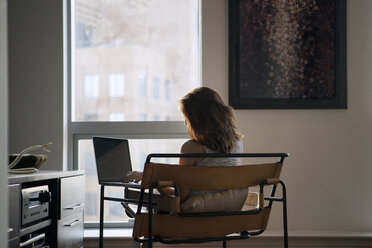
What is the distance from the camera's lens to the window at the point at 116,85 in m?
3.63

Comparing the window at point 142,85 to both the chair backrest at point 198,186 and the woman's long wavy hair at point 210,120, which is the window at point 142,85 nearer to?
the woman's long wavy hair at point 210,120

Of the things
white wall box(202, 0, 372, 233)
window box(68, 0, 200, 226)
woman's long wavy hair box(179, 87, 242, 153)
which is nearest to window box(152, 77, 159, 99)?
window box(68, 0, 200, 226)

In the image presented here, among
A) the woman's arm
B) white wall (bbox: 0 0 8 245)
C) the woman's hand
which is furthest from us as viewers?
the woman's hand

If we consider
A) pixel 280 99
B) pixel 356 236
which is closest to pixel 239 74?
pixel 280 99

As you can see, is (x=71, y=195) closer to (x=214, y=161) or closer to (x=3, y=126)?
(x=214, y=161)

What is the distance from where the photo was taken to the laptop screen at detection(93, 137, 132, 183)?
2.62 meters

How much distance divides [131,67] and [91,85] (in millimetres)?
296

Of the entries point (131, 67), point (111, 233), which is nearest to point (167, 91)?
point (131, 67)

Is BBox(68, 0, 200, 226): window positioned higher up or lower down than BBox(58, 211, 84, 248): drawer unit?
higher up

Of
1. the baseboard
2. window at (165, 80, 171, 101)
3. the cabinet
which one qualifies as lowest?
the baseboard

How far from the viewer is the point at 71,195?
2.71 meters

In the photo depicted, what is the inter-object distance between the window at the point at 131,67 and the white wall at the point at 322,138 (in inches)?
7.9

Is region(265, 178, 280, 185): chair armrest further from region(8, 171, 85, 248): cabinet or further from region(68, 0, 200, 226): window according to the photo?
region(68, 0, 200, 226): window

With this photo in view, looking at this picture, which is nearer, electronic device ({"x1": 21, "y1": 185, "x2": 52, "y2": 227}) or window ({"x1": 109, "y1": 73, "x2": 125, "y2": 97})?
electronic device ({"x1": 21, "y1": 185, "x2": 52, "y2": 227})
